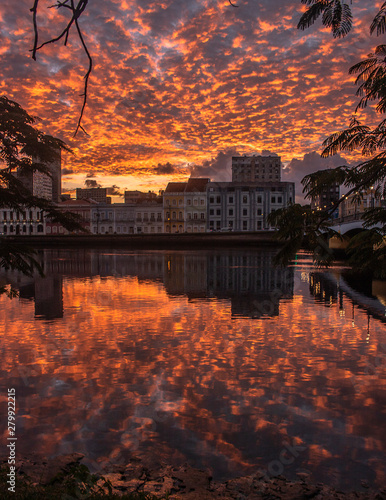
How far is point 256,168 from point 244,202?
1418 inches

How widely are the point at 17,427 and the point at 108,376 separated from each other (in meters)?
2.08

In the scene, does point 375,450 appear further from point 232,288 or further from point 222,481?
point 232,288

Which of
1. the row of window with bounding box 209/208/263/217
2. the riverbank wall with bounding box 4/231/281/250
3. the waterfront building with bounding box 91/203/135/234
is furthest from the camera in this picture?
the waterfront building with bounding box 91/203/135/234

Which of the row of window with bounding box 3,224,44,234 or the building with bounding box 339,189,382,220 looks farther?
the row of window with bounding box 3,224,44,234

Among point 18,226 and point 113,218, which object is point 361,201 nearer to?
point 113,218

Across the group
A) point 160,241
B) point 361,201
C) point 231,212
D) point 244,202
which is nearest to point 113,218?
point 160,241

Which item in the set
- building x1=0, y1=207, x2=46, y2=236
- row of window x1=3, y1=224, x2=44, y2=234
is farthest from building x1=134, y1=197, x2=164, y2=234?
row of window x1=3, y1=224, x2=44, y2=234

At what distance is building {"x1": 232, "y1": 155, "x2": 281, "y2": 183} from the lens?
129 m

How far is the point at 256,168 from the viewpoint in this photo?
12888 centimetres

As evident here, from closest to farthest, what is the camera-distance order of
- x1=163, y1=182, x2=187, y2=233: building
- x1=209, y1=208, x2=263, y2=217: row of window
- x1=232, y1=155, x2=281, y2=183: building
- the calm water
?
the calm water, x1=209, y1=208, x2=263, y2=217: row of window, x1=163, y1=182, x2=187, y2=233: building, x1=232, y1=155, x2=281, y2=183: building

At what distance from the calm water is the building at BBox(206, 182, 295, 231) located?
3251 inches

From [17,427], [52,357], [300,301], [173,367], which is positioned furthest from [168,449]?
[300,301]

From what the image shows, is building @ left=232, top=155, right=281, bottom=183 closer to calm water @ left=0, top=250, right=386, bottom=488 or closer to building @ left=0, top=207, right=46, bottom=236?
building @ left=0, top=207, right=46, bottom=236

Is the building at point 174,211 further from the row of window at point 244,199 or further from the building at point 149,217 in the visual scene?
the row of window at point 244,199
